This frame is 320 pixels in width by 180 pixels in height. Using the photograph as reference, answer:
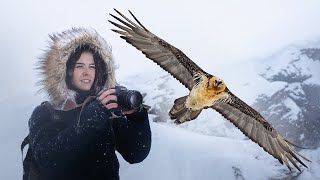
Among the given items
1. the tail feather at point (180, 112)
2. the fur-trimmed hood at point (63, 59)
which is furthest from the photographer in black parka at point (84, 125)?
the tail feather at point (180, 112)

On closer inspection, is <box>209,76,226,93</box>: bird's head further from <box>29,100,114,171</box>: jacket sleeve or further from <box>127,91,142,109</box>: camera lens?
<box>29,100,114,171</box>: jacket sleeve

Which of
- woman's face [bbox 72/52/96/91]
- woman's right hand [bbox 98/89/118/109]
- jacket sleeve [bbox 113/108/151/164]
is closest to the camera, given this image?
woman's right hand [bbox 98/89/118/109]

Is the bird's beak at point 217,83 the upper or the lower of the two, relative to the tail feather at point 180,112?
upper

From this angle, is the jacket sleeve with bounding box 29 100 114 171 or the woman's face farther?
the woman's face

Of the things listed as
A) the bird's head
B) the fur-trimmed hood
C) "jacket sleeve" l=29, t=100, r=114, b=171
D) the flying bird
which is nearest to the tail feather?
the flying bird

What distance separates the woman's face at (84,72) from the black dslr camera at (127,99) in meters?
0.87

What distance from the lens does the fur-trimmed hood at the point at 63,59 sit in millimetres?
4020

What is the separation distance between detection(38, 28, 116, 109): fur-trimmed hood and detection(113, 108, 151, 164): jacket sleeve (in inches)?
26.2

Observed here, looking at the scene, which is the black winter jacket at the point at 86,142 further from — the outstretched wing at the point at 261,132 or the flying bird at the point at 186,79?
the outstretched wing at the point at 261,132

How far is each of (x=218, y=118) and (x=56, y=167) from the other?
2718 centimetres

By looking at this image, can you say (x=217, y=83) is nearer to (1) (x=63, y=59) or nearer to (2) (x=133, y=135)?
(2) (x=133, y=135)

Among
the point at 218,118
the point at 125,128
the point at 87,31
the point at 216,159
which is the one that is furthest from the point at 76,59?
the point at 218,118

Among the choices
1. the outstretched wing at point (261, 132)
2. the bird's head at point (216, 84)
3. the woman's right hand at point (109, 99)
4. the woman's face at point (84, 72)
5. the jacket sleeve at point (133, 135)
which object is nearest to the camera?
the bird's head at point (216, 84)

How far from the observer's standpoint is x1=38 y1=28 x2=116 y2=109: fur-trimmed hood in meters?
4.02
